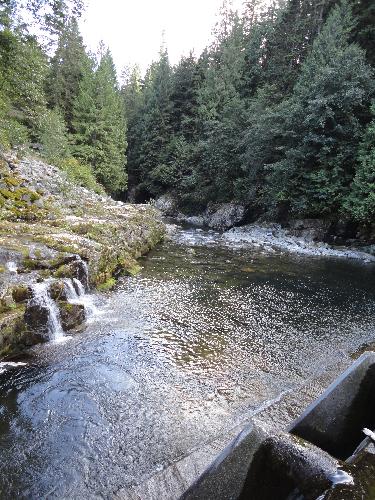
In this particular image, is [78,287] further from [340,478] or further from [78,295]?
[340,478]

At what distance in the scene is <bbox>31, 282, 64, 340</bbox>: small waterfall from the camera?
807 centimetres

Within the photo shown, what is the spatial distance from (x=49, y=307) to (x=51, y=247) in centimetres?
296

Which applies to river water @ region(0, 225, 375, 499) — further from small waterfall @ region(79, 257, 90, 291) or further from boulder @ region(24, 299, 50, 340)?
small waterfall @ region(79, 257, 90, 291)

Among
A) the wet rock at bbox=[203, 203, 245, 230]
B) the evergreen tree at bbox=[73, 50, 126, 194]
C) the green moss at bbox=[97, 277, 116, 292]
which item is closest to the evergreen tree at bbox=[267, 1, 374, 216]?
the wet rock at bbox=[203, 203, 245, 230]

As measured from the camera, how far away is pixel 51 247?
10703 mm

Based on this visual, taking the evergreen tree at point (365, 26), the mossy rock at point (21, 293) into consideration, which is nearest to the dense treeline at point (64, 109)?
the mossy rock at point (21, 293)

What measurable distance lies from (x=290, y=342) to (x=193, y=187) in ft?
99.7

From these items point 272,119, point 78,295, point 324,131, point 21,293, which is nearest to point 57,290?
point 21,293

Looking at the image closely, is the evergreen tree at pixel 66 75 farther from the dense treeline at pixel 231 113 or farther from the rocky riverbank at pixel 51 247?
the rocky riverbank at pixel 51 247

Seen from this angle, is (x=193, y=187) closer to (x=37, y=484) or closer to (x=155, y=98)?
(x=155, y=98)

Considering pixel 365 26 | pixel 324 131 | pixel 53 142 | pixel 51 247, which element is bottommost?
pixel 51 247

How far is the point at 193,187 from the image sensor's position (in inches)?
1479

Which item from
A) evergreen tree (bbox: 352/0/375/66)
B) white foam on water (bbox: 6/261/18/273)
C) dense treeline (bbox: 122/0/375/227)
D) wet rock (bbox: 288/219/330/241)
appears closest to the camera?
white foam on water (bbox: 6/261/18/273)

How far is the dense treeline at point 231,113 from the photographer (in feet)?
62.7
